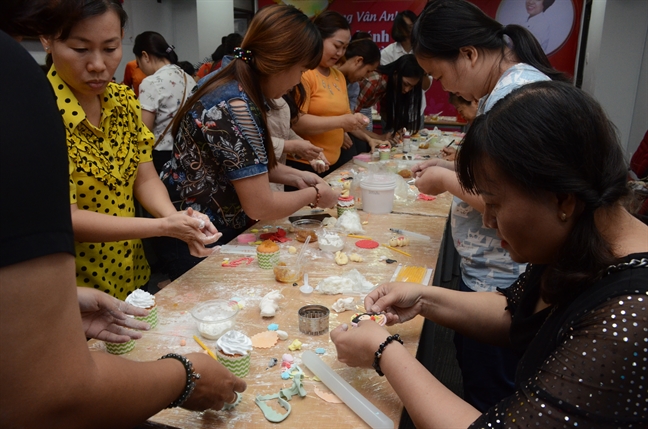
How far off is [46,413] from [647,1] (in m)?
8.98

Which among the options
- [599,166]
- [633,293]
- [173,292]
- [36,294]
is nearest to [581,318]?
[633,293]

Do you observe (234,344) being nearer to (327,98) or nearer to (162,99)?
(327,98)

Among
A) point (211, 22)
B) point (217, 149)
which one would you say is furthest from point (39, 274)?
point (211, 22)

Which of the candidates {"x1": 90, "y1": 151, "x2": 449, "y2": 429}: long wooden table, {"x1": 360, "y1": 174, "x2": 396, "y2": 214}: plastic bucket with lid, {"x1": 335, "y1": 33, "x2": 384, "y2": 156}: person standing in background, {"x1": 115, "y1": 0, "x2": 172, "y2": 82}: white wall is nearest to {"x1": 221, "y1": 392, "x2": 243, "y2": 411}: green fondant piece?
{"x1": 90, "y1": 151, "x2": 449, "y2": 429}: long wooden table

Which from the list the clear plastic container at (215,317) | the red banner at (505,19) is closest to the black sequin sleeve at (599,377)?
the clear plastic container at (215,317)

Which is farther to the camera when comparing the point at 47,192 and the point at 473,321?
the point at 473,321

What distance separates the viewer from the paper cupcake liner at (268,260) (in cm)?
204

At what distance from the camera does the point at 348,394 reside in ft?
4.09

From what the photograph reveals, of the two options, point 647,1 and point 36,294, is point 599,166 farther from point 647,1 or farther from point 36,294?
point 647,1

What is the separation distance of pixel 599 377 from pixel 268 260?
1.39m

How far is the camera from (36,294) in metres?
0.69

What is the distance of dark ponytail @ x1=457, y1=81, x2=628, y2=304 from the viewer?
0.96 m

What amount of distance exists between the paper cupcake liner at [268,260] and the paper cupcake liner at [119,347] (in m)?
0.71

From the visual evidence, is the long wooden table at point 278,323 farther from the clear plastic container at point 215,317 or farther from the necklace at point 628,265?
the necklace at point 628,265
